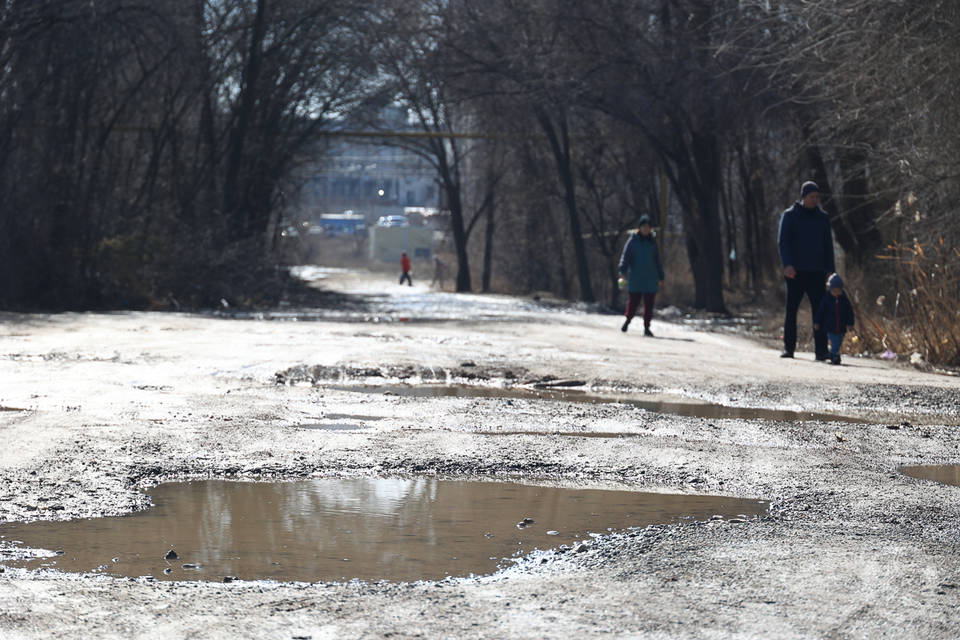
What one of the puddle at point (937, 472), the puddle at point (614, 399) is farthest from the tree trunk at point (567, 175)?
the puddle at point (937, 472)

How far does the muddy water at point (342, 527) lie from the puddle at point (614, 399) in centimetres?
296

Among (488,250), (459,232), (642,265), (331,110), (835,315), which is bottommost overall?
(835,315)

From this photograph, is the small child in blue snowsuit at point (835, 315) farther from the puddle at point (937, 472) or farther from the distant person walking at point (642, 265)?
the puddle at point (937, 472)

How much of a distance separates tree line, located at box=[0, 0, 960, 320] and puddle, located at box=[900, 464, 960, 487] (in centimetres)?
754

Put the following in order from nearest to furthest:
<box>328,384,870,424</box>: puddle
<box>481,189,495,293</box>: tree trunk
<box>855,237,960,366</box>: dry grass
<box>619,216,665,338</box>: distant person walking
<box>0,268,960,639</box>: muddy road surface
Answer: <box>0,268,960,639</box>: muddy road surface
<box>328,384,870,424</box>: puddle
<box>855,237,960,366</box>: dry grass
<box>619,216,665,338</box>: distant person walking
<box>481,189,495,293</box>: tree trunk

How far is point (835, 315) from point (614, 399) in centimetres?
444

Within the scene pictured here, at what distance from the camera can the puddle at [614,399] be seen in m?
8.47

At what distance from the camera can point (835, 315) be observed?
12.9 metres

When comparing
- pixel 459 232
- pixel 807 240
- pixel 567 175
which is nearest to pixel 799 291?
pixel 807 240

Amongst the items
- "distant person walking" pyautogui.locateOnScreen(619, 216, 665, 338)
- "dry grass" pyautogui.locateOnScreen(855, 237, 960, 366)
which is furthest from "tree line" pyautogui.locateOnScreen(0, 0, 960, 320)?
"distant person walking" pyautogui.locateOnScreen(619, 216, 665, 338)

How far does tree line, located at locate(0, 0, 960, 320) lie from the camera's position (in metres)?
18.0

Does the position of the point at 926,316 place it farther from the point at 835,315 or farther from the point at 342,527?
the point at 342,527

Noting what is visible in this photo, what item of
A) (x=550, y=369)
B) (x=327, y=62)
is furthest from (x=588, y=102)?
(x=550, y=369)

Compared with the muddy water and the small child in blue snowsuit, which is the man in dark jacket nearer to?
the small child in blue snowsuit
